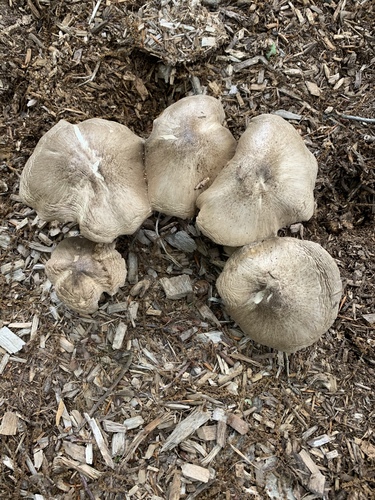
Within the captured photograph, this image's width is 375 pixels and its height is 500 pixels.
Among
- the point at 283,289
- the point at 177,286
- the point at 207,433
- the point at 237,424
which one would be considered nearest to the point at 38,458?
the point at 207,433

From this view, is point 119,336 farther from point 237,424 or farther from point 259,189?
point 259,189

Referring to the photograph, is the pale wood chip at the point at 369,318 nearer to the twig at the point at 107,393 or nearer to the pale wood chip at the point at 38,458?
the twig at the point at 107,393

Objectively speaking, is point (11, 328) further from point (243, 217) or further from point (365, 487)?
point (365, 487)

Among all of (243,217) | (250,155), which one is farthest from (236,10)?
(243,217)

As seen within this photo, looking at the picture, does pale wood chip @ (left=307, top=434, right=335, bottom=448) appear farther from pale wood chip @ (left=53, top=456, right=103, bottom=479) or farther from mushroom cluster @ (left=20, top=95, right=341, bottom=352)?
pale wood chip @ (left=53, top=456, right=103, bottom=479)

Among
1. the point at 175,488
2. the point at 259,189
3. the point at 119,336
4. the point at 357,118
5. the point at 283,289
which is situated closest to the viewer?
the point at 259,189

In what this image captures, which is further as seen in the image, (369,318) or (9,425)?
(369,318)

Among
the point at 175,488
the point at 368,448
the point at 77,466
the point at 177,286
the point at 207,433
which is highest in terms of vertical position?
the point at 177,286
